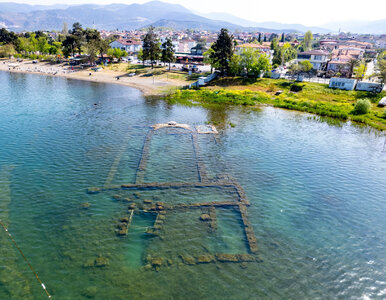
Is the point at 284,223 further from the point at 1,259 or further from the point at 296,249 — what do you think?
the point at 1,259

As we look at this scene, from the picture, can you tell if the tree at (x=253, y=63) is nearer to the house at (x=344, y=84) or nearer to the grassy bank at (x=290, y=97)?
the grassy bank at (x=290, y=97)

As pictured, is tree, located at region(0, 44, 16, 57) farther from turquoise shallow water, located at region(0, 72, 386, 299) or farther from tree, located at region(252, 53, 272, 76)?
tree, located at region(252, 53, 272, 76)

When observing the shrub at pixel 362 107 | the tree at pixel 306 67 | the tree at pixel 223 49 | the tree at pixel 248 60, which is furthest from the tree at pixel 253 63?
the shrub at pixel 362 107

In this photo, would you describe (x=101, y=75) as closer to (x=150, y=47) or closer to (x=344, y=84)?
(x=150, y=47)

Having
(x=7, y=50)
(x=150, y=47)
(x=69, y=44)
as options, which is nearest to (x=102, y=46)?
(x=69, y=44)

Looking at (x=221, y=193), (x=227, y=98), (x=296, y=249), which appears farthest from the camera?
(x=227, y=98)

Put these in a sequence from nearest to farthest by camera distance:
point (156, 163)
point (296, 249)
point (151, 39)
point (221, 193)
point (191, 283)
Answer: point (191, 283) → point (296, 249) → point (221, 193) → point (156, 163) → point (151, 39)

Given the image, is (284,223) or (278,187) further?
(278,187)

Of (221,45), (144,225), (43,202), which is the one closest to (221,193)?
(144,225)
